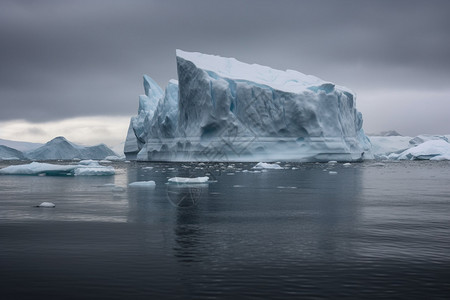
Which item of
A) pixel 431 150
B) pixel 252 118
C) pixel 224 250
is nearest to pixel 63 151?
pixel 252 118

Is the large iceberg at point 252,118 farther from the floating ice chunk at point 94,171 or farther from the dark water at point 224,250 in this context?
the dark water at point 224,250

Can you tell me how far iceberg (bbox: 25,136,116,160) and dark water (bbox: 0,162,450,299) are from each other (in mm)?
68897

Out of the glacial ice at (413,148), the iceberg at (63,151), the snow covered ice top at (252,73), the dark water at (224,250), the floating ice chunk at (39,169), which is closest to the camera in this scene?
the dark water at (224,250)

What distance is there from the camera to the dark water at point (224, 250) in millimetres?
5344

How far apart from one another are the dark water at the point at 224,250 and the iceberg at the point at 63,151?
68.9 meters

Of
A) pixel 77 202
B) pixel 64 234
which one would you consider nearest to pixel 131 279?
pixel 64 234

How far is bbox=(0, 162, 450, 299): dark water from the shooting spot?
17.5 feet

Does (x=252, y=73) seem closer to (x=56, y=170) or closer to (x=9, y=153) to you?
(x=56, y=170)

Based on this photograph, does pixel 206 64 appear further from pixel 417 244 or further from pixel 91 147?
pixel 91 147

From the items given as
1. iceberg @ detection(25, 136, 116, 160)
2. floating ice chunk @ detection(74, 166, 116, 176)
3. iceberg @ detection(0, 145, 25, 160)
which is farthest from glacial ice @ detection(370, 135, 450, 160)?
iceberg @ detection(0, 145, 25, 160)

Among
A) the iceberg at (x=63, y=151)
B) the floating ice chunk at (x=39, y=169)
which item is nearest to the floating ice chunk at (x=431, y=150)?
the floating ice chunk at (x=39, y=169)

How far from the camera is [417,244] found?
303 inches

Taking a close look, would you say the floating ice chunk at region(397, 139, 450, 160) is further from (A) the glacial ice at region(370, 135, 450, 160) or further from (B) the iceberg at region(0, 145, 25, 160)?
(B) the iceberg at region(0, 145, 25, 160)

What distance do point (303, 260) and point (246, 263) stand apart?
770 millimetres
